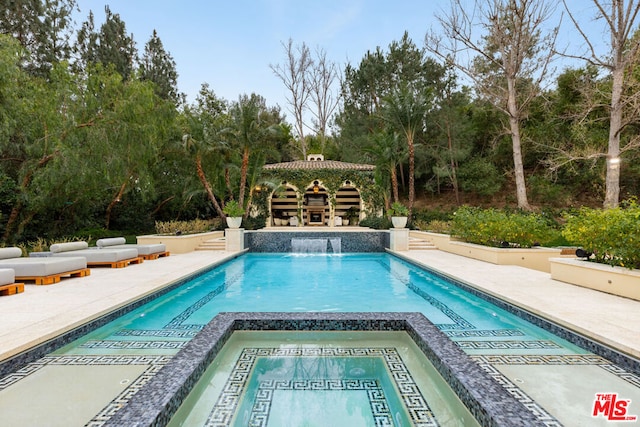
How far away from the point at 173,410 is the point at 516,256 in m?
8.89

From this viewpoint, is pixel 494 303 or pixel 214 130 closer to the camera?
pixel 494 303

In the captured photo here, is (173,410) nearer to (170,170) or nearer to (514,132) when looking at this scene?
(170,170)

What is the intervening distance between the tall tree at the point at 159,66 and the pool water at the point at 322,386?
27.6 m

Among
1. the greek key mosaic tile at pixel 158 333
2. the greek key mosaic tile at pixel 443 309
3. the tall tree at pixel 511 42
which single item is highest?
the tall tree at pixel 511 42

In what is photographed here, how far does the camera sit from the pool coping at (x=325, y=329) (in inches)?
85.4

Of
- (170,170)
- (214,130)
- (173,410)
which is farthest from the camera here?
(170,170)

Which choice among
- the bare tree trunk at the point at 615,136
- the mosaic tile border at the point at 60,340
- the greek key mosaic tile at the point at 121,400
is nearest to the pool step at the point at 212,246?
the mosaic tile border at the point at 60,340

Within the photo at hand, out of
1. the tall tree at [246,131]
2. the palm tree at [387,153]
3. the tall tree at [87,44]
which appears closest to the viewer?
the tall tree at [246,131]

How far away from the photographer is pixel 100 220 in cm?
1600

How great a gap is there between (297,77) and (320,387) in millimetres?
28563

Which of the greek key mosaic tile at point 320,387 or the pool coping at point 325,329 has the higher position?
the pool coping at point 325,329

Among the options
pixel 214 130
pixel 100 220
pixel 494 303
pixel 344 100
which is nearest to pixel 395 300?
pixel 494 303

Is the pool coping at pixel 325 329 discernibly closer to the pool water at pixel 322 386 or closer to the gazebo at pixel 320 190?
the pool water at pixel 322 386

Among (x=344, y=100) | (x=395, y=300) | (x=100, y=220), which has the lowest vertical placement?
(x=395, y=300)
